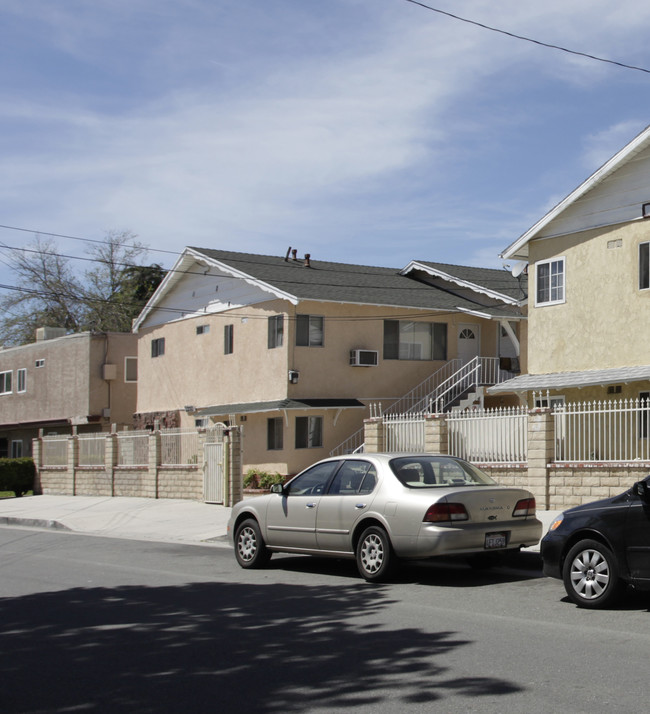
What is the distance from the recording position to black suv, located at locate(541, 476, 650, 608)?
8.64m

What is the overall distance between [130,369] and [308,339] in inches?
576

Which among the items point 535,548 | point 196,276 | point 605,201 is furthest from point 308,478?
point 196,276

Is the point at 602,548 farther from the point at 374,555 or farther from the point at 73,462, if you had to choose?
the point at 73,462

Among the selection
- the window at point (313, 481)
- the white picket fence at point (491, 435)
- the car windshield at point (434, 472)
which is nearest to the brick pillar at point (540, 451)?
the white picket fence at point (491, 435)

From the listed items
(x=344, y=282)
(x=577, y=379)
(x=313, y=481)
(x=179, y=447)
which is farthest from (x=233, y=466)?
(x=344, y=282)

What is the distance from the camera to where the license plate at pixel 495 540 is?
10938 mm

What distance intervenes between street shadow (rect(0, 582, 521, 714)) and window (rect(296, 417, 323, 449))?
62.8 ft

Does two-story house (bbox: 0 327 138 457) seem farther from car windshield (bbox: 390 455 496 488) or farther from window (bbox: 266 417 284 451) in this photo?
car windshield (bbox: 390 455 496 488)

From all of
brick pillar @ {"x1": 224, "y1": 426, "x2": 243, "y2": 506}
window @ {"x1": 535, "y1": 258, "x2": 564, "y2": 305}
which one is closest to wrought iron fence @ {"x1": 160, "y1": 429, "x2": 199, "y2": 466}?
brick pillar @ {"x1": 224, "y1": 426, "x2": 243, "y2": 506}

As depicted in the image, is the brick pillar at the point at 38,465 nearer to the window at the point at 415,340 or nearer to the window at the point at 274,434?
the window at the point at 274,434

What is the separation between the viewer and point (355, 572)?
12.3 meters

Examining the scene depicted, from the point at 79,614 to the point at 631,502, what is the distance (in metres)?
5.34

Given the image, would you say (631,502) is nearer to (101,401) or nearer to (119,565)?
(119,565)

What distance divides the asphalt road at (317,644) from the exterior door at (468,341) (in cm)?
2035
